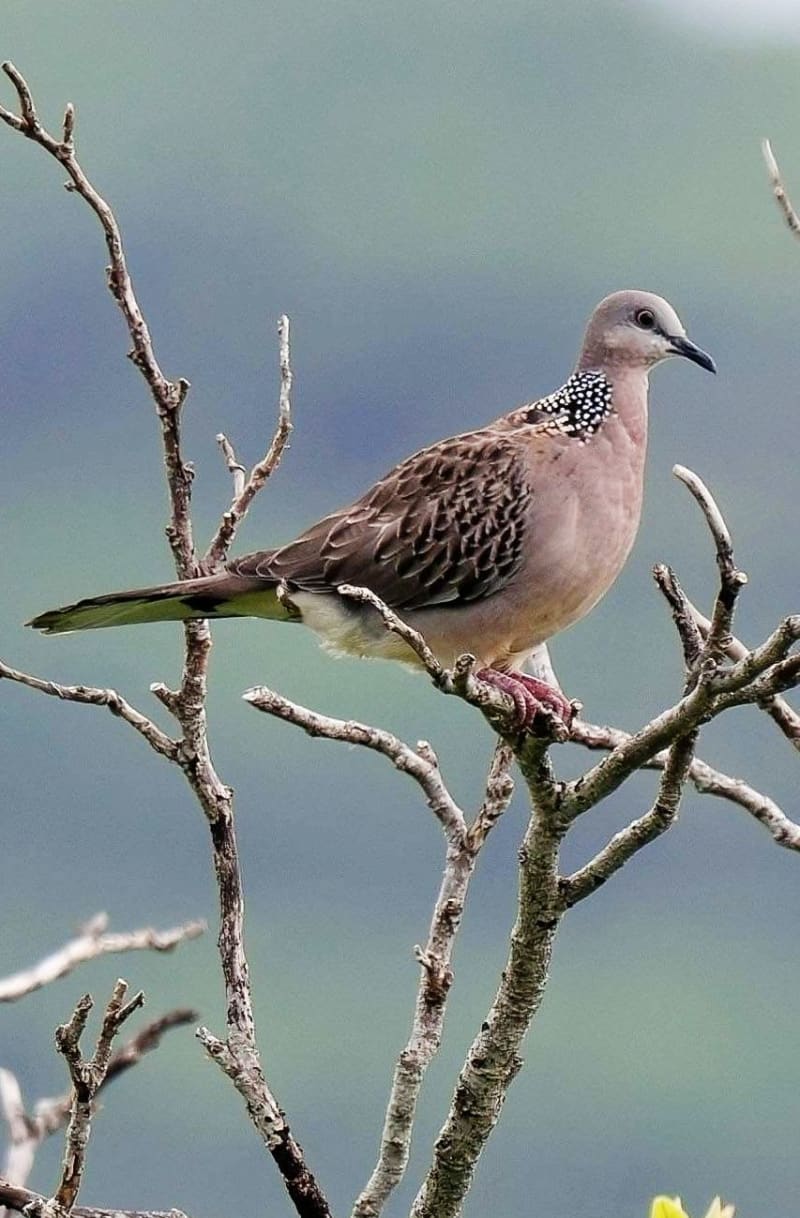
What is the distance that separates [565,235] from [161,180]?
43.7ft

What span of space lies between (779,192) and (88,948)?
1.54 meters

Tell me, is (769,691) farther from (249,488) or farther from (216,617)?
(216,617)

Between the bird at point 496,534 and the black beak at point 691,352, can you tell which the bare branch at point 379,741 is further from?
the black beak at point 691,352

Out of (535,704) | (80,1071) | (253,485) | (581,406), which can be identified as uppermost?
(581,406)

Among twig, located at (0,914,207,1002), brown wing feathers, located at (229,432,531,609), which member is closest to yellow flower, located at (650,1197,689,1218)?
twig, located at (0,914,207,1002)

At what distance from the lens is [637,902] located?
202ft

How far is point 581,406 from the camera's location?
17.8 ft

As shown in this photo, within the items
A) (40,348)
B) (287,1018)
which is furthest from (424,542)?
(40,348)

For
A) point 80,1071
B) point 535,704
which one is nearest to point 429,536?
A: point 535,704

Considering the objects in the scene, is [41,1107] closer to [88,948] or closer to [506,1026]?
[88,948]

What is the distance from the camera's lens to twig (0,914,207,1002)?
3395 mm

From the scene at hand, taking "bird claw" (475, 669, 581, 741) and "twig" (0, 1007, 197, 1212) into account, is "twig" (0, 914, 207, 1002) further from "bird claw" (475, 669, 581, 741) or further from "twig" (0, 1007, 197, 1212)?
"bird claw" (475, 669, 581, 741)

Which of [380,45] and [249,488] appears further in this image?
[380,45]

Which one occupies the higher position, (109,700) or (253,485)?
(253,485)
